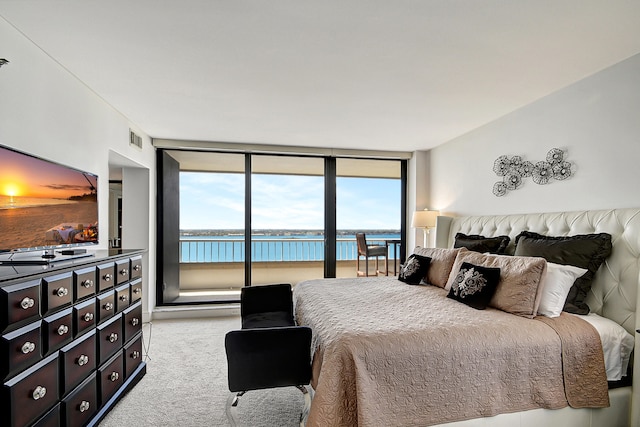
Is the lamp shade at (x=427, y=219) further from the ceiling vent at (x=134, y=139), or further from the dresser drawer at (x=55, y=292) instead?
the dresser drawer at (x=55, y=292)

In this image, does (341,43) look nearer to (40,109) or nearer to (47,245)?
(40,109)

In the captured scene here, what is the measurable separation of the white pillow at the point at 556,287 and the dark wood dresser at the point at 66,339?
113 inches

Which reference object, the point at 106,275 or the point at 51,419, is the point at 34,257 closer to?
the point at 106,275

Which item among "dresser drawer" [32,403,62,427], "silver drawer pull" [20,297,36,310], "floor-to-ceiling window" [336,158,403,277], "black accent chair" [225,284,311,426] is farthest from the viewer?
"floor-to-ceiling window" [336,158,403,277]

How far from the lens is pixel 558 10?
1.88 meters

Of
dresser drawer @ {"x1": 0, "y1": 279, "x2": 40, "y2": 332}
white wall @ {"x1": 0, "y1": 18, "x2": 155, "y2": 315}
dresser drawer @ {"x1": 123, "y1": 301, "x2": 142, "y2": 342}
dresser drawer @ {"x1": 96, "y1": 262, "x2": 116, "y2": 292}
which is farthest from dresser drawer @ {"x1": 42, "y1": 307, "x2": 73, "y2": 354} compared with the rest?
white wall @ {"x1": 0, "y1": 18, "x2": 155, "y2": 315}

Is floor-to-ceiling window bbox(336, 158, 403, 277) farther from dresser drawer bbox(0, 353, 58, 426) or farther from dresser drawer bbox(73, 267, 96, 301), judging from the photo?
dresser drawer bbox(0, 353, 58, 426)

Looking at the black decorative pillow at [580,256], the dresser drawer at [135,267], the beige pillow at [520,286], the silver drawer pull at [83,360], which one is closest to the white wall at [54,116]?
the dresser drawer at [135,267]

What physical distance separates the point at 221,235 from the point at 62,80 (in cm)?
446

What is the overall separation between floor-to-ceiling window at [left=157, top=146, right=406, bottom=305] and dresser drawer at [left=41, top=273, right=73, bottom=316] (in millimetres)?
3257

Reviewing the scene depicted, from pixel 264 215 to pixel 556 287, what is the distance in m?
4.66

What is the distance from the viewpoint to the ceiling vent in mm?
3977

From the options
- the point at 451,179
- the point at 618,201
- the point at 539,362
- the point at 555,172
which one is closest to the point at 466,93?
the point at 555,172

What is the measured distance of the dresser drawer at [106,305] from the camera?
230 cm
